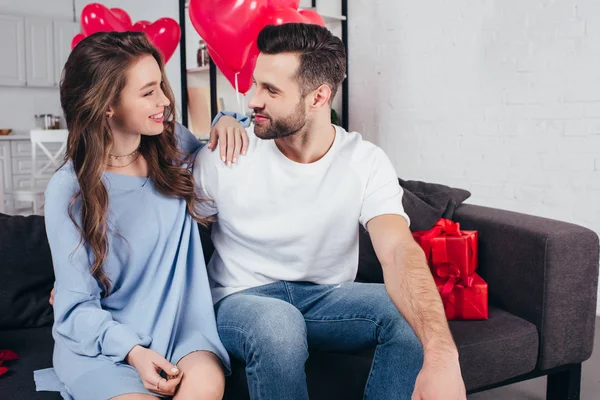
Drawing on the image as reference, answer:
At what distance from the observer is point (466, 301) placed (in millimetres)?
1785

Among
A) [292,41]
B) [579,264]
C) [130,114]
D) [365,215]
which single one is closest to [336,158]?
[365,215]

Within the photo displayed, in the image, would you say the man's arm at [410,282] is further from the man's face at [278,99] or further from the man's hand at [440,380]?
the man's face at [278,99]

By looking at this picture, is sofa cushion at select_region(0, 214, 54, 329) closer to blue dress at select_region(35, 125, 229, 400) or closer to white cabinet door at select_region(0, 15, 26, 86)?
blue dress at select_region(35, 125, 229, 400)

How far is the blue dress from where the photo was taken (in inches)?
47.2

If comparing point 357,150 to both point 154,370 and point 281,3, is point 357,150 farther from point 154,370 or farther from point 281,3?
point 281,3

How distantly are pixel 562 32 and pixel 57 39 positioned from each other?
477 centimetres

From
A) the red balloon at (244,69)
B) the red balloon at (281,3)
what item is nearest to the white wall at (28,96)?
the red balloon at (244,69)

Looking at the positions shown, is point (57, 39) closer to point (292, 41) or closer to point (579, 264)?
point (292, 41)

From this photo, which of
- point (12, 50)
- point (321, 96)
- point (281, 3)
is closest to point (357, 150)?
point (321, 96)

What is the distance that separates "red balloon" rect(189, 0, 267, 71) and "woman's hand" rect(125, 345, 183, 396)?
147 cm

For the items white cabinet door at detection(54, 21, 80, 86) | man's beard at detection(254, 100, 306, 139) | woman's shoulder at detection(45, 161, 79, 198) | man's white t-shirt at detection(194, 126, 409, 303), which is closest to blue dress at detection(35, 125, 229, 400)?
woman's shoulder at detection(45, 161, 79, 198)

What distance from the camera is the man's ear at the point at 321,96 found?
1578mm

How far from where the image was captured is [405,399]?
1.27 m

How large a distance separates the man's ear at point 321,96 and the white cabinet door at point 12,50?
16.4 feet
